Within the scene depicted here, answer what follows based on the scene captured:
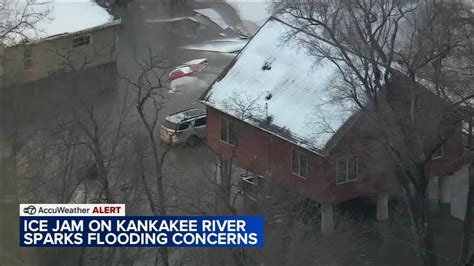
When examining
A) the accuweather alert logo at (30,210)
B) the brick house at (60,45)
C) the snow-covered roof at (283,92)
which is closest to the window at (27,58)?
the brick house at (60,45)

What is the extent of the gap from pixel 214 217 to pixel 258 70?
292cm

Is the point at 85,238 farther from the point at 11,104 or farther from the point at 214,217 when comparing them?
the point at 11,104

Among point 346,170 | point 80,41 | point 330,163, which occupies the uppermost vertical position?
point 80,41

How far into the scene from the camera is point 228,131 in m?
7.36

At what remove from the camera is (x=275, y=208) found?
5.27 metres

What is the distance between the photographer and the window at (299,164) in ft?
21.7

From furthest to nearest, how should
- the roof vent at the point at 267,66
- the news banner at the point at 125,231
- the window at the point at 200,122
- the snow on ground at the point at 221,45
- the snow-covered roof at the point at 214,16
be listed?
the snow-covered roof at the point at 214,16 → the snow on ground at the point at 221,45 → the window at the point at 200,122 → the roof vent at the point at 267,66 → the news banner at the point at 125,231

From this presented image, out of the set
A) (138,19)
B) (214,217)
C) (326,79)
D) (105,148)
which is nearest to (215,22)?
(138,19)

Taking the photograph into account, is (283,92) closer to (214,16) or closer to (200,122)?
(200,122)

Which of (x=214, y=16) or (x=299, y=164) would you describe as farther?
(x=214, y=16)

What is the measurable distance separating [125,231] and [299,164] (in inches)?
103

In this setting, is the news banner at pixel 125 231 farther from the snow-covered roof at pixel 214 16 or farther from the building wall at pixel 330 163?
the snow-covered roof at pixel 214 16

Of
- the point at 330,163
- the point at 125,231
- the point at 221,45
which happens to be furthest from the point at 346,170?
the point at 221,45

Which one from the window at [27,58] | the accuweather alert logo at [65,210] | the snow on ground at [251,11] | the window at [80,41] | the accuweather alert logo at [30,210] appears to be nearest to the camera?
the accuweather alert logo at [65,210]
